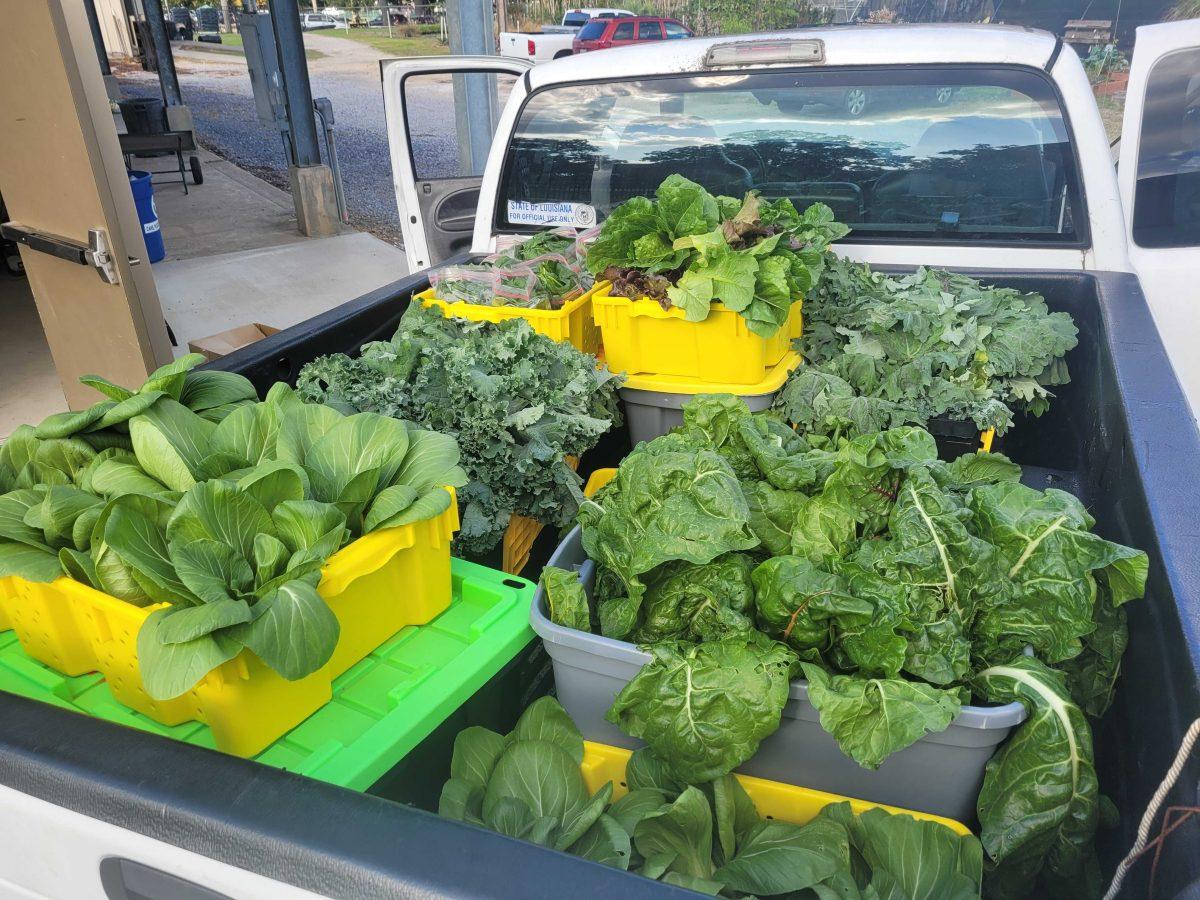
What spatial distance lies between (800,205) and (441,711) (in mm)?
2233

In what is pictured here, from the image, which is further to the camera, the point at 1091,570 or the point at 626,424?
the point at 626,424

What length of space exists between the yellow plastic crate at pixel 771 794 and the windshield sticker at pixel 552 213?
2.08 meters

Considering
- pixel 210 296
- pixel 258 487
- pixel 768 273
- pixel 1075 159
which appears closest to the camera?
pixel 258 487

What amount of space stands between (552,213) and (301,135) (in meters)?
7.51

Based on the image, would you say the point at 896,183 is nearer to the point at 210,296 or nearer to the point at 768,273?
the point at 768,273

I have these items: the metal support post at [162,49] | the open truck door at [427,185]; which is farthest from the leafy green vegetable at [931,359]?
the metal support post at [162,49]

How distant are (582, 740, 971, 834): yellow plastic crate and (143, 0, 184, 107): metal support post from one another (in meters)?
15.7

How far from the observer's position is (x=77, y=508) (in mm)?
1361

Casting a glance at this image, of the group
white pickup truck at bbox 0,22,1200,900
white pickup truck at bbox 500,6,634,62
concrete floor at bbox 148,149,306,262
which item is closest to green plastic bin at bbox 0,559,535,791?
white pickup truck at bbox 0,22,1200,900

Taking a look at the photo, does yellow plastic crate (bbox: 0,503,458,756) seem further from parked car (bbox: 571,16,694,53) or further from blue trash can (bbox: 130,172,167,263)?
parked car (bbox: 571,16,694,53)

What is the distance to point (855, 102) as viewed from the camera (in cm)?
270

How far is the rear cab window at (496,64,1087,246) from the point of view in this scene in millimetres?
2553

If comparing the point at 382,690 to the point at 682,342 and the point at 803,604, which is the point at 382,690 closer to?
the point at 803,604

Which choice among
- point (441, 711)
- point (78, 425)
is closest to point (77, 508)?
point (78, 425)
